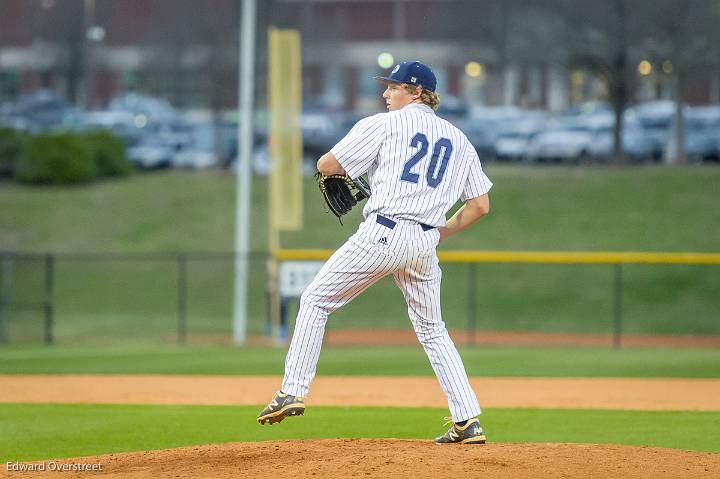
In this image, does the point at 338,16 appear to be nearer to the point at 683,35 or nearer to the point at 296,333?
the point at 683,35

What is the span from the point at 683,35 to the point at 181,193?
14699 millimetres

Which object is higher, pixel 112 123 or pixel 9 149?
pixel 112 123

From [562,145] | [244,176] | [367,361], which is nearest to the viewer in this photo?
[367,361]

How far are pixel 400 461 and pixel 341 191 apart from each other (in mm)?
1707

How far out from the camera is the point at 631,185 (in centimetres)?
3441

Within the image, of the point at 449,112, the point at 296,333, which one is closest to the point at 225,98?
the point at 449,112

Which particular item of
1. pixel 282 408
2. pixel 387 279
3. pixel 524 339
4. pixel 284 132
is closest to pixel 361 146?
pixel 282 408

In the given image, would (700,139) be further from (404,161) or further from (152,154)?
(404,161)

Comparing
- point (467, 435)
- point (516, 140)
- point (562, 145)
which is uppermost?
point (516, 140)

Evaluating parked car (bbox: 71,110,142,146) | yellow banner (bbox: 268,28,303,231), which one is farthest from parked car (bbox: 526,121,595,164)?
yellow banner (bbox: 268,28,303,231)

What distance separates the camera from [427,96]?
25.1 ft

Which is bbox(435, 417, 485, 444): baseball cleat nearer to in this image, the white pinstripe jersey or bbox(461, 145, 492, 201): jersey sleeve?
the white pinstripe jersey

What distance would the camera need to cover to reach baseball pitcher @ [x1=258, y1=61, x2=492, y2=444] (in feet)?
24.0

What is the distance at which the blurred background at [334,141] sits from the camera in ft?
87.0
